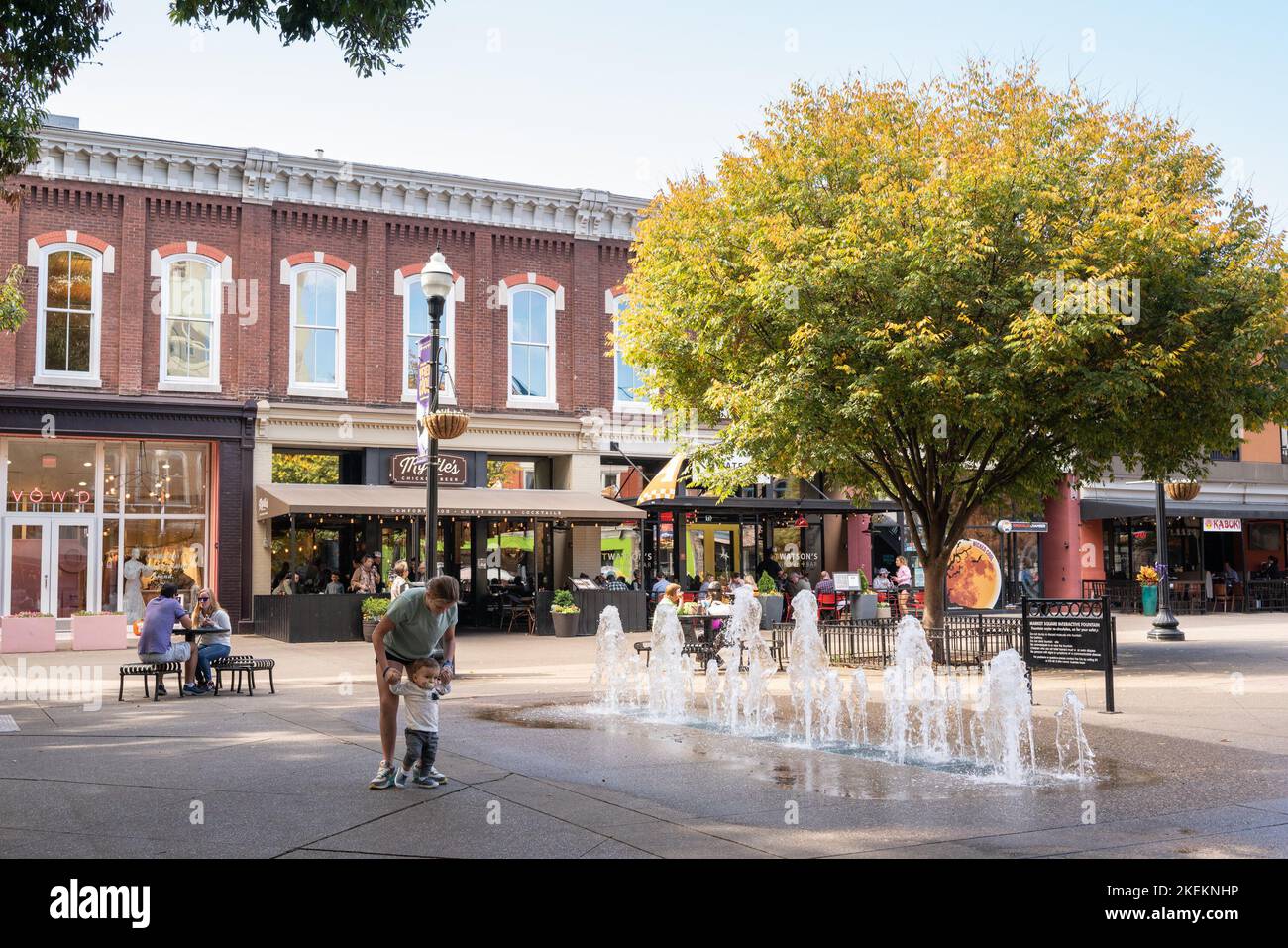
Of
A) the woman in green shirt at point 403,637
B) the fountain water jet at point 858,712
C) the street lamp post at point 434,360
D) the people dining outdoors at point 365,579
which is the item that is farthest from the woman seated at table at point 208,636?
the people dining outdoors at point 365,579

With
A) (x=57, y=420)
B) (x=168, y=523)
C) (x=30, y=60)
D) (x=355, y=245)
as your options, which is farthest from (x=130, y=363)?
(x=30, y=60)

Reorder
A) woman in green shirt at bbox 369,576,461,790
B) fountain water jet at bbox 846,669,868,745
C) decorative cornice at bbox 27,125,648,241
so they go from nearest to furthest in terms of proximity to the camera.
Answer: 1. woman in green shirt at bbox 369,576,461,790
2. fountain water jet at bbox 846,669,868,745
3. decorative cornice at bbox 27,125,648,241

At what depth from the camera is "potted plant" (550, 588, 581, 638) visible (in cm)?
2516

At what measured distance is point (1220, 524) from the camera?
1409 inches

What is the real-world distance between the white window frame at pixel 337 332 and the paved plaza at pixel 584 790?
12730 mm

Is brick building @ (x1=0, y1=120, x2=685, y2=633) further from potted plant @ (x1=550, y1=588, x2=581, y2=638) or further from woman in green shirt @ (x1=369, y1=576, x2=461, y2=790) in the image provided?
woman in green shirt @ (x1=369, y1=576, x2=461, y2=790)

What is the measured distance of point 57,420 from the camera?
78.3ft

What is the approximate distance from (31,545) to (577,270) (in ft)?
45.2

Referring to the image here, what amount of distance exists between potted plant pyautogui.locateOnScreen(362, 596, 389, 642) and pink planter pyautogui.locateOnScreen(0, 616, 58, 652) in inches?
215

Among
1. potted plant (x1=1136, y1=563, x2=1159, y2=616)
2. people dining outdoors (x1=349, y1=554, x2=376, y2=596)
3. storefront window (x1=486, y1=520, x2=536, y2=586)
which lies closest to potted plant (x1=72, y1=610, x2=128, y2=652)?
people dining outdoors (x1=349, y1=554, x2=376, y2=596)

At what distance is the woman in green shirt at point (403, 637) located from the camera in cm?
818

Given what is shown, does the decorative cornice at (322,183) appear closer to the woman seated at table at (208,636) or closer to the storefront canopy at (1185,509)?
the woman seated at table at (208,636)

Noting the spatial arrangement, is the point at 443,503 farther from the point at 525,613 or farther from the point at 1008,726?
the point at 1008,726

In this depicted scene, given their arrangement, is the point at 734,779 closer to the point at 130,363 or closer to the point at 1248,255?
the point at 1248,255
